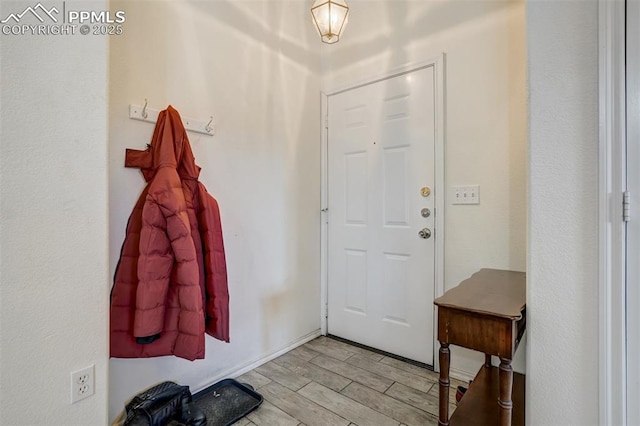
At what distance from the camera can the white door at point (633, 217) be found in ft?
3.17

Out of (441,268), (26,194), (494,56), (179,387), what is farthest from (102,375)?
(494,56)

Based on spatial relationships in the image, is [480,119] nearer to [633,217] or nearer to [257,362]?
[633,217]

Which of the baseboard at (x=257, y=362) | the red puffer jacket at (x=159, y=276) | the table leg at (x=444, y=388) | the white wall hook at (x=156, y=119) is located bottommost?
the baseboard at (x=257, y=362)

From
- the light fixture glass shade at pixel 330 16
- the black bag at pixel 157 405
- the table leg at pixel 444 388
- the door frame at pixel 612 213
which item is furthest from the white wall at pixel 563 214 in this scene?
the black bag at pixel 157 405

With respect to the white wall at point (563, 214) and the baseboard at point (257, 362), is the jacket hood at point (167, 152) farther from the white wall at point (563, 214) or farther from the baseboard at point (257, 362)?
the white wall at point (563, 214)

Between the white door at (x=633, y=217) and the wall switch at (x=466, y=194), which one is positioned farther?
the wall switch at (x=466, y=194)

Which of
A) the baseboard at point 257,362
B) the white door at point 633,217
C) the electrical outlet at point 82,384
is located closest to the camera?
the white door at point 633,217

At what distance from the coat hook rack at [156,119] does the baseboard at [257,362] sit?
1558 millimetres

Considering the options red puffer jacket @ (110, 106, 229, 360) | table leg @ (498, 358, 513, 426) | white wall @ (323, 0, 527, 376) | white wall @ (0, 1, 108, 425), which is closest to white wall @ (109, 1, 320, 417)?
red puffer jacket @ (110, 106, 229, 360)

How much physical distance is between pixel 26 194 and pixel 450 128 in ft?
7.24

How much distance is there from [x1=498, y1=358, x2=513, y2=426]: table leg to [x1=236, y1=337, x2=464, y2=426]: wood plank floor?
Answer: 543 mm

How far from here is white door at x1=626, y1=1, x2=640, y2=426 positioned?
3.17 ft

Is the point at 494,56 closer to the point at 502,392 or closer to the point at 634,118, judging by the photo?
the point at 634,118

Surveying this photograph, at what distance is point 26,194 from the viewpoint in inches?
40.2
